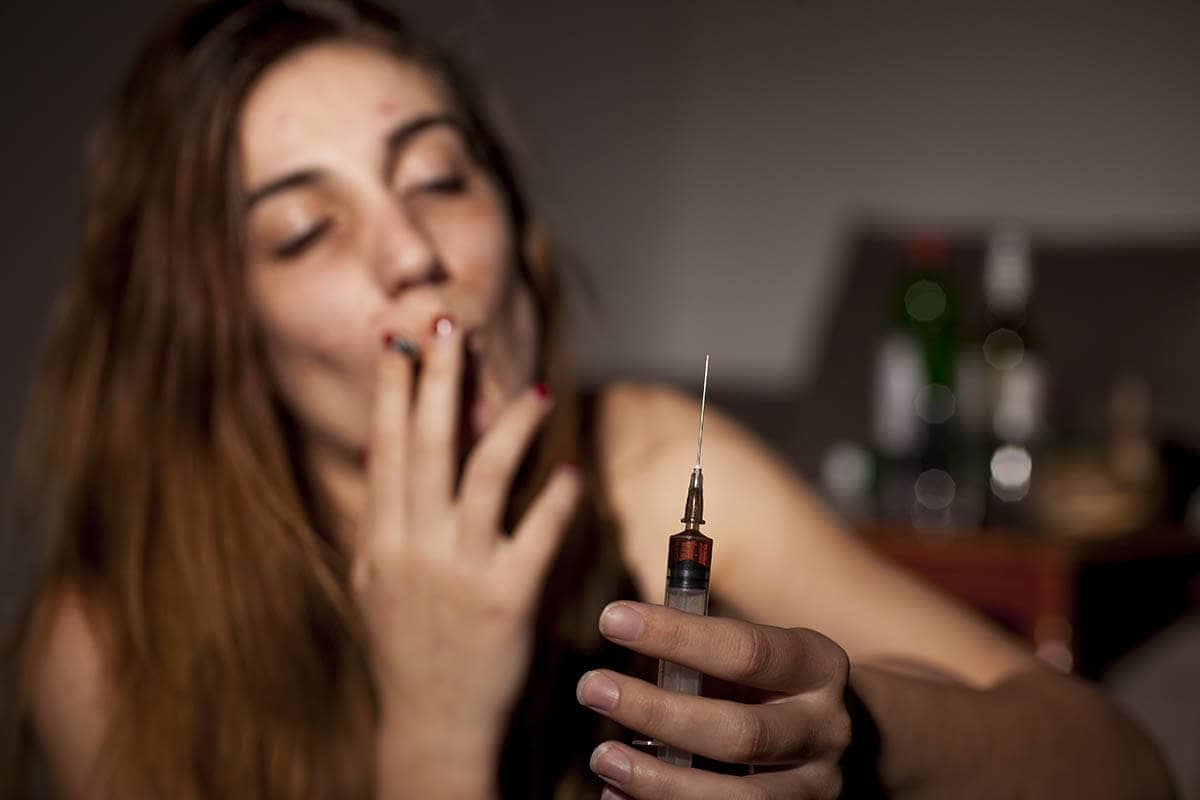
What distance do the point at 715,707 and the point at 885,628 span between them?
0.43 metres

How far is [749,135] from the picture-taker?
1.54 m

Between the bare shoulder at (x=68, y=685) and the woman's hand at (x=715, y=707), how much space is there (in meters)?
0.56

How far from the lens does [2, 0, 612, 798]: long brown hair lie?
663 millimetres

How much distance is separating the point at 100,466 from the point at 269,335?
0.20m

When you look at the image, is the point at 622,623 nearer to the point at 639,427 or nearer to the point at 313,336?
the point at 313,336

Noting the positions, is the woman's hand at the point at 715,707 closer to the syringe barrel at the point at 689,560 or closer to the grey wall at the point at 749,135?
the syringe barrel at the point at 689,560

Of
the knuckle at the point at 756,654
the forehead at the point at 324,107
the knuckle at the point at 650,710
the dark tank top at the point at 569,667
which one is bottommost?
the dark tank top at the point at 569,667

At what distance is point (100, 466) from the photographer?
774mm

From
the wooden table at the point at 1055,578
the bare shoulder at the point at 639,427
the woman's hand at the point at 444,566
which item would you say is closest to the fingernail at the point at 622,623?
the woman's hand at the point at 444,566

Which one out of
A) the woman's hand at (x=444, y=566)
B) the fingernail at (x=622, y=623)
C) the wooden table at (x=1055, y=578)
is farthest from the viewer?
the wooden table at (x=1055, y=578)

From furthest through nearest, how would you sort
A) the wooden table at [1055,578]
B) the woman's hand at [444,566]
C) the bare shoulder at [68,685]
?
the wooden table at [1055,578] → the bare shoulder at [68,685] → the woman's hand at [444,566]

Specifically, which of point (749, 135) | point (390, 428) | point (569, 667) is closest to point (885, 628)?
point (569, 667)

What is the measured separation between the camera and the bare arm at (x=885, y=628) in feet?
1.25

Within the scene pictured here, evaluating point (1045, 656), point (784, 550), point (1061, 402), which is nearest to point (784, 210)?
point (1061, 402)
